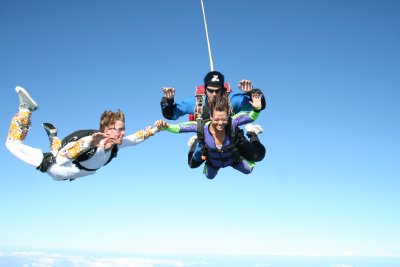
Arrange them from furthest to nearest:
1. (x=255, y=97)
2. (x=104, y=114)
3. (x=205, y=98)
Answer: (x=205, y=98), (x=255, y=97), (x=104, y=114)

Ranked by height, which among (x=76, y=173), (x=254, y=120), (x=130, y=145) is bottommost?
(x=76, y=173)

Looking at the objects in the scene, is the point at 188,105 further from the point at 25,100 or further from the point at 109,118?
the point at 25,100

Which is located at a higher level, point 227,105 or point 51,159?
point 227,105

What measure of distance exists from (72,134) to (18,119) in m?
0.90

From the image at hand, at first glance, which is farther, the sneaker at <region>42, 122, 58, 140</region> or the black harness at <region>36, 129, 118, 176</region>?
the sneaker at <region>42, 122, 58, 140</region>

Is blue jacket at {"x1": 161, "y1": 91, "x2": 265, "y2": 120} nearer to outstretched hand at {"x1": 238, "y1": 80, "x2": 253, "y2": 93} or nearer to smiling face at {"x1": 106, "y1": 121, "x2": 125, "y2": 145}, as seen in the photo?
outstretched hand at {"x1": 238, "y1": 80, "x2": 253, "y2": 93}

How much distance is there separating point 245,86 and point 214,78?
21.7 inches

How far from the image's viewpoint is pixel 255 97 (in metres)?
7.09

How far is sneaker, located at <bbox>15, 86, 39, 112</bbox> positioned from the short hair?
1242 mm

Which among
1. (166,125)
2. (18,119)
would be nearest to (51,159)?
(18,119)

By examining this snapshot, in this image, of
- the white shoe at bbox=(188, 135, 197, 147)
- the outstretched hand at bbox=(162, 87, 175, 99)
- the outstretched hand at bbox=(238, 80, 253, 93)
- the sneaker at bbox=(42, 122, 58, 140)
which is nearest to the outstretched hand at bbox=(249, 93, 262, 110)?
the outstretched hand at bbox=(238, 80, 253, 93)

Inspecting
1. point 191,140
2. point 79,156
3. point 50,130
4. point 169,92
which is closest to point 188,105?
point 169,92

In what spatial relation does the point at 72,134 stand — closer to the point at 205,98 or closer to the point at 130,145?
the point at 130,145

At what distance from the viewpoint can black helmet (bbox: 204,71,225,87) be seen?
24.1 ft
